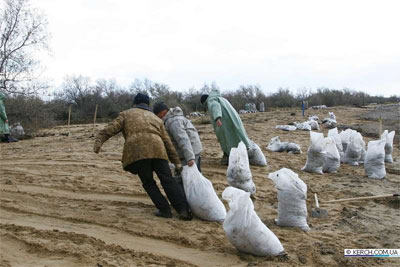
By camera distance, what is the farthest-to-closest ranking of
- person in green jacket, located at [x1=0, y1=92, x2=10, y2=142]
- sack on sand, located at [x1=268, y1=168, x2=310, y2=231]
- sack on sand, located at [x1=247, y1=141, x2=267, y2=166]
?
person in green jacket, located at [x1=0, y1=92, x2=10, y2=142] < sack on sand, located at [x1=247, y1=141, x2=267, y2=166] < sack on sand, located at [x1=268, y1=168, x2=310, y2=231]

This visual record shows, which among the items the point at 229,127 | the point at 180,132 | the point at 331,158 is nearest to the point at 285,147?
the point at 331,158

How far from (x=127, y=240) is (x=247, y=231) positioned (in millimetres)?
1091

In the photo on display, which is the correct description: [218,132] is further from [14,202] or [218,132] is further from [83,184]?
[14,202]

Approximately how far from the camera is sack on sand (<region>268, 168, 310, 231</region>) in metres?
3.72

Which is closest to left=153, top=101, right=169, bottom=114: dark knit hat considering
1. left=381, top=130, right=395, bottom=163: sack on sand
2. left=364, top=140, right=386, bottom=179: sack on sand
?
left=364, top=140, right=386, bottom=179: sack on sand

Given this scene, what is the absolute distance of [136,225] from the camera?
12.2ft

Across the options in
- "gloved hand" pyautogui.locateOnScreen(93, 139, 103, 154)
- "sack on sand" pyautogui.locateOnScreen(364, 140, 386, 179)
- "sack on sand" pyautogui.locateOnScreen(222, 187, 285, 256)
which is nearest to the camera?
"sack on sand" pyautogui.locateOnScreen(222, 187, 285, 256)

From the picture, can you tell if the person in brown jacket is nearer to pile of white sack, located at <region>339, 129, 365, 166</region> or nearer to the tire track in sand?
the tire track in sand

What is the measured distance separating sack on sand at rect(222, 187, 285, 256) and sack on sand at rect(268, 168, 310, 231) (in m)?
0.77

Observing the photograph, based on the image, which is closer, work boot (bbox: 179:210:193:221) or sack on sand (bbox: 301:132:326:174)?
work boot (bbox: 179:210:193:221)

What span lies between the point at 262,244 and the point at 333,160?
14.0 feet

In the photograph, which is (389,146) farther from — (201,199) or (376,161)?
(201,199)

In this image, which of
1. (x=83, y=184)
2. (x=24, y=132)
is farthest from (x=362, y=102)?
(x=83, y=184)

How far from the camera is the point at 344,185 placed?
19.2ft
